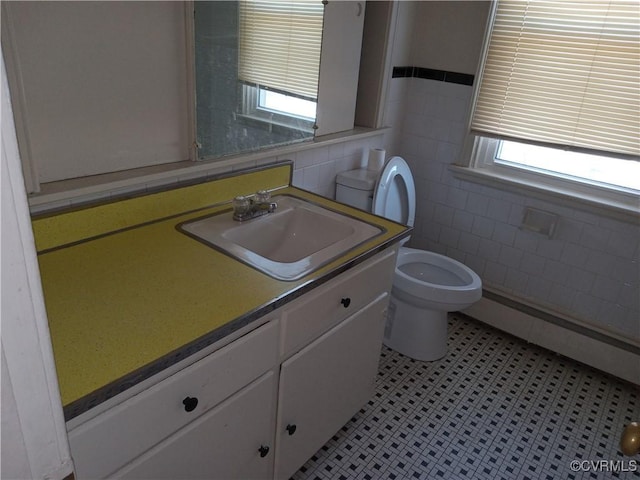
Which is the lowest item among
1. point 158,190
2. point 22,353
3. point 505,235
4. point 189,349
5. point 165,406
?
point 505,235

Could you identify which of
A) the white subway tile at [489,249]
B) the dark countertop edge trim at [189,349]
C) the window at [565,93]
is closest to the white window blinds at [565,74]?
the window at [565,93]

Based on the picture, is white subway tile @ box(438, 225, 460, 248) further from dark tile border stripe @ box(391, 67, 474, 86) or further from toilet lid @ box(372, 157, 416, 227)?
dark tile border stripe @ box(391, 67, 474, 86)

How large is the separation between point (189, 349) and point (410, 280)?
4.42ft

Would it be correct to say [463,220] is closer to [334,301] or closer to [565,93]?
[565,93]

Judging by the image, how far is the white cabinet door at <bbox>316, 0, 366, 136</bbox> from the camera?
1887mm

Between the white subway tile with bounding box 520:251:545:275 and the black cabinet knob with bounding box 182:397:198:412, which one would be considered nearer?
the black cabinet knob with bounding box 182:397:198:412

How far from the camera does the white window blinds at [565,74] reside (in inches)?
74.7

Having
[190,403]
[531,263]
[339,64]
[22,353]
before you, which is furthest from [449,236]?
[22,353]

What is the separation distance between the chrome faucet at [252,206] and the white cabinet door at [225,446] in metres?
0.56

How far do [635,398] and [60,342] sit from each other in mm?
2420

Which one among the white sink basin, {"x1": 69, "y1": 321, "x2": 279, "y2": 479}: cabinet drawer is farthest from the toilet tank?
{"x1": 69, "y1": 321, "x2": 279, "y2": 479}: cabinet drawer

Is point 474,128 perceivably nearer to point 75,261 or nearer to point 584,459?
point 584,459

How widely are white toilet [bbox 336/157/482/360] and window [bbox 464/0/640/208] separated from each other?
21.1 inches

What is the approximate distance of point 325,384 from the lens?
1491mm
